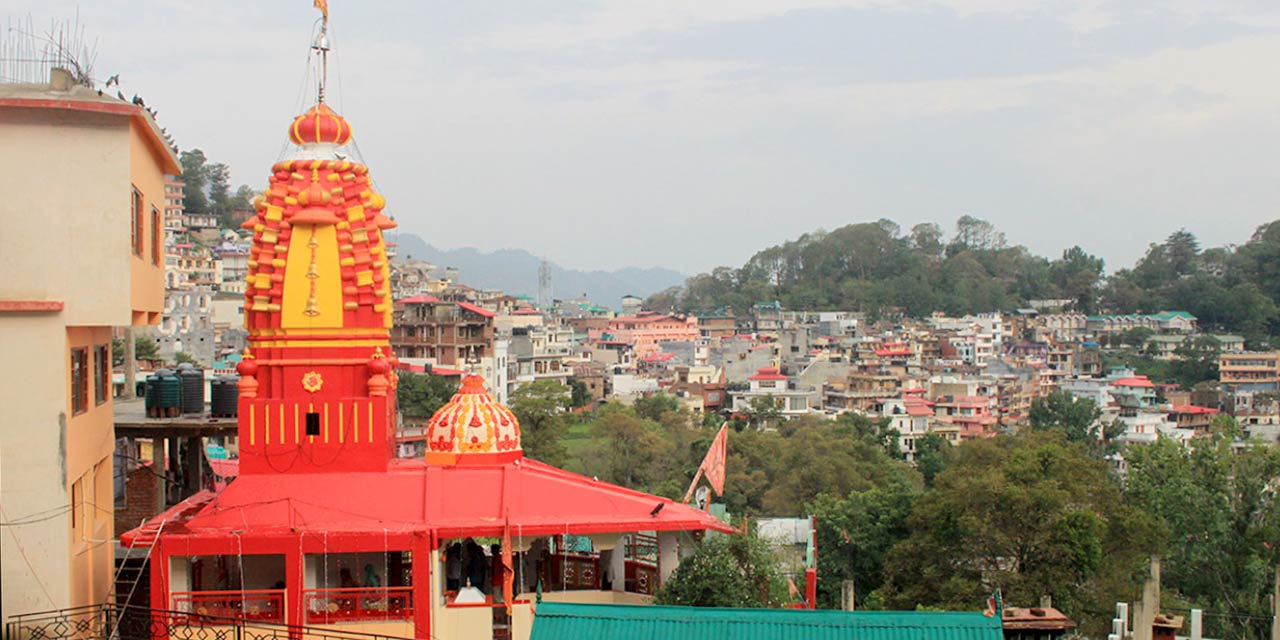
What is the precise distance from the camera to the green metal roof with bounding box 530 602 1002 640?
49.9 feet

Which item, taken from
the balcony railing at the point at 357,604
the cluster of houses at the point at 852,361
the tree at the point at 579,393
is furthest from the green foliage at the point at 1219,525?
the tree at the point at 579,393

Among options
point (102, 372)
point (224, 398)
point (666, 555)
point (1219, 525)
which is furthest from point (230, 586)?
point (1219, 525)

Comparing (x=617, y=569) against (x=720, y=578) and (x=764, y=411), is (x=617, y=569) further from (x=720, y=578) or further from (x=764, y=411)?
(x=764, y=411)

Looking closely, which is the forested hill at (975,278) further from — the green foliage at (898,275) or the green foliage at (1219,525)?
the green foliage at (1219,525)

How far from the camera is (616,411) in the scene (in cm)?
7219

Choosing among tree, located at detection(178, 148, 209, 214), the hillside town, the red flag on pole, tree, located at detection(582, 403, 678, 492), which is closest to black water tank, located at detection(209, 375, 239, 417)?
the hillside town

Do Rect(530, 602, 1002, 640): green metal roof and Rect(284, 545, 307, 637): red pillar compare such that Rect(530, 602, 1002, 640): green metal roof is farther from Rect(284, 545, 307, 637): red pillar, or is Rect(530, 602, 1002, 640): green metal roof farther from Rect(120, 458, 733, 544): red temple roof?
Rect(284, 545, 307, 637): red pillar

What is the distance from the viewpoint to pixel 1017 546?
106 feet

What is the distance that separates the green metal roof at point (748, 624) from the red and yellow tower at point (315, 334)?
205 inches

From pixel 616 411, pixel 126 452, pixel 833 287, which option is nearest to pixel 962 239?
pixel 833 287

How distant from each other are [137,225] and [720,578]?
27.8 feet

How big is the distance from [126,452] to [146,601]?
6890 mm

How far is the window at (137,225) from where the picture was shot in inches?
697

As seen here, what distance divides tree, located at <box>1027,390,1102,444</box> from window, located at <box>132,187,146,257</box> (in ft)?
223
